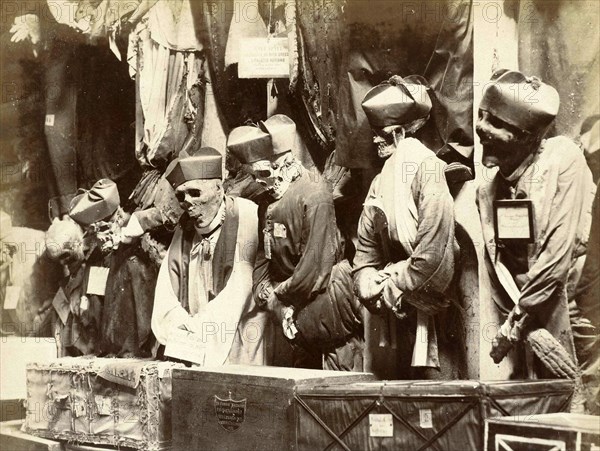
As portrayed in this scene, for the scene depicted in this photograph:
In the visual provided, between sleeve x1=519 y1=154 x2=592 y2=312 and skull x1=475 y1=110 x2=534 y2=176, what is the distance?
0.62 feet

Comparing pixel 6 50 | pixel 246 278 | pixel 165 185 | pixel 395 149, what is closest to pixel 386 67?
A: pixel 395 149

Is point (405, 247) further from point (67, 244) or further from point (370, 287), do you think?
point (67, 244)

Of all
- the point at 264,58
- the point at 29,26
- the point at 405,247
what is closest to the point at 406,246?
the point at 405,247

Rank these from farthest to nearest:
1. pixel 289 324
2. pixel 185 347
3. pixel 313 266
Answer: pixel 185 347
pixel 289 324
pixel 313 266

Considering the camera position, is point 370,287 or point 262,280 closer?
point 370,287

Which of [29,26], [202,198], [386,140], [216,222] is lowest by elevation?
[216,222]

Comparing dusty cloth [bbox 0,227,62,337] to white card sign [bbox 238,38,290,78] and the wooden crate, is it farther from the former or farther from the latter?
white card sign [bbox 238,38,290,78]

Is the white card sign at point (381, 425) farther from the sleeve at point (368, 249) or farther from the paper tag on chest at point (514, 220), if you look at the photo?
the paper tag on chest at point (514, 220)

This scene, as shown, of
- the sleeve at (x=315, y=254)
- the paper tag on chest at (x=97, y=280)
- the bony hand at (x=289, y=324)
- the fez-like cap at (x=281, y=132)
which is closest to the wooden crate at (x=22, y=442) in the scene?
the paper tag on chest at (x=97, y=280)

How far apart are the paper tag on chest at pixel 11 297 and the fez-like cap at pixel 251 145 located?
223 centimetres

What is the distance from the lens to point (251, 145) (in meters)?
4.62

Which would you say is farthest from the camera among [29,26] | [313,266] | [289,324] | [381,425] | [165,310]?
[29,26]

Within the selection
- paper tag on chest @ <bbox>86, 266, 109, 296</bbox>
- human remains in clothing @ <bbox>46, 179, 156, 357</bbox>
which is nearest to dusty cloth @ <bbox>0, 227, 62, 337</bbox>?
human remains in clothing @ <bbox>46, 179, 156, 357</bbox>

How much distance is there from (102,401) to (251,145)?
1.73m
